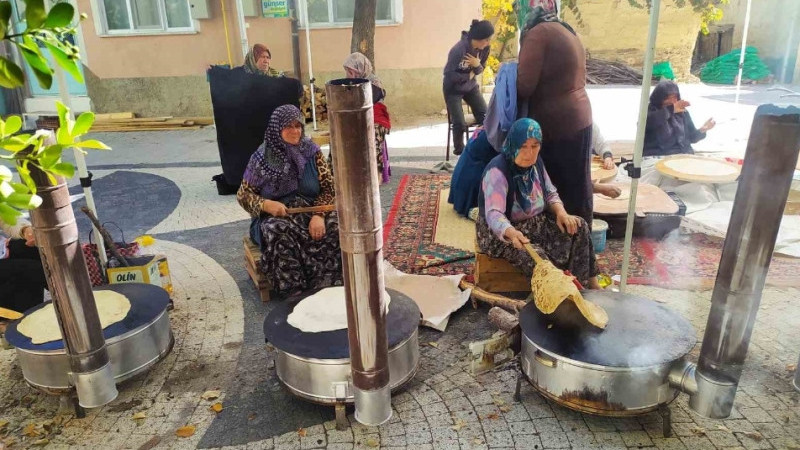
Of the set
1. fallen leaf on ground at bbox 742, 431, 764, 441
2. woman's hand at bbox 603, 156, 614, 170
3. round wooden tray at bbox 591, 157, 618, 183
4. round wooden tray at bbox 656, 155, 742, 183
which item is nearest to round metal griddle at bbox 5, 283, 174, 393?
fallen leaf on ground at bbox 742, 431, 764, 441

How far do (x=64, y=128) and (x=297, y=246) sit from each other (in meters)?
2.93

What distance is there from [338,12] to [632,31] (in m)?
10.3

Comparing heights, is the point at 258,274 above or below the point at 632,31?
below

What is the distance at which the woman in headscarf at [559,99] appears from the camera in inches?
153

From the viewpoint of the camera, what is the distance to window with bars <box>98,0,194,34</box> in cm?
1144

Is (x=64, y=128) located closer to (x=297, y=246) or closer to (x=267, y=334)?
(x=267, y=334)

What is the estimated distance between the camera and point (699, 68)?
1775 cm

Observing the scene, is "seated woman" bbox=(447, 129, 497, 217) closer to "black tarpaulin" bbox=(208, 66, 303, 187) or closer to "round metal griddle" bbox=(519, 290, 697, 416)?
"black tarpaulin" bbox=(208, 66, 303, 187)

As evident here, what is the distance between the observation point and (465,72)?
7703 millimetres

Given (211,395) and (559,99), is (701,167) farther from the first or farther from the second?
(211,395)

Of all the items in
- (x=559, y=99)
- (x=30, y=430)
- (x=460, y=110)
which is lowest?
(x=30, y=430)

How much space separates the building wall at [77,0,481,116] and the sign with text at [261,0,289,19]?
220 mm

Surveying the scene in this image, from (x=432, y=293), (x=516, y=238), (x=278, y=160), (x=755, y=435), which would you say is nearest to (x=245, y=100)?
(x=278, y=160)

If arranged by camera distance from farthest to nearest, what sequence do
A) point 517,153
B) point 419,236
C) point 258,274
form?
point 419,236 → point 258,274 → point 517,153
